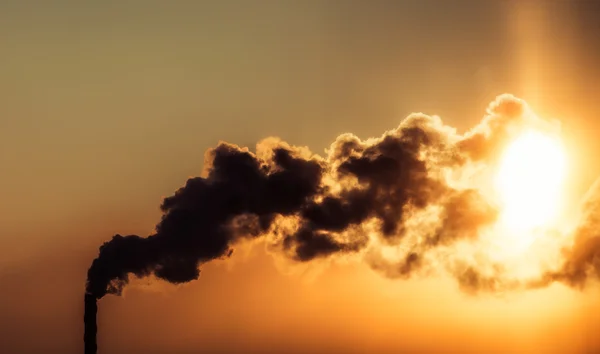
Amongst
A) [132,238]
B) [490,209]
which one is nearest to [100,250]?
[132,238]

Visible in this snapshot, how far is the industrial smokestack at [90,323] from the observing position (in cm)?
12181

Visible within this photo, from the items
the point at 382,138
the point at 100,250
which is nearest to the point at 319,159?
the point at 382,138

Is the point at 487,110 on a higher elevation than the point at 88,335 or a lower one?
higher

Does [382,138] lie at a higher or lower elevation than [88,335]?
higher

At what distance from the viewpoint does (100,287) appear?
398 ft

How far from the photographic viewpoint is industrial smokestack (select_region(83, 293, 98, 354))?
122 m

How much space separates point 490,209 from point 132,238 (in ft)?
62.9

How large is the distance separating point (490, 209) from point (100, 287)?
21.0 m

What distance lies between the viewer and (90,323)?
122 m

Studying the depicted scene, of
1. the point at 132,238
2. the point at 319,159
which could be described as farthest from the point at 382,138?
the point at 132,238

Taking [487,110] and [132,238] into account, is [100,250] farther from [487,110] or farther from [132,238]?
[487,110]

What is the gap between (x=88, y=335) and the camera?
122 m

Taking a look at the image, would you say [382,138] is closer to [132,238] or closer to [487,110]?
[487,110]

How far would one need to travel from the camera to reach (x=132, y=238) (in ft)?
395
